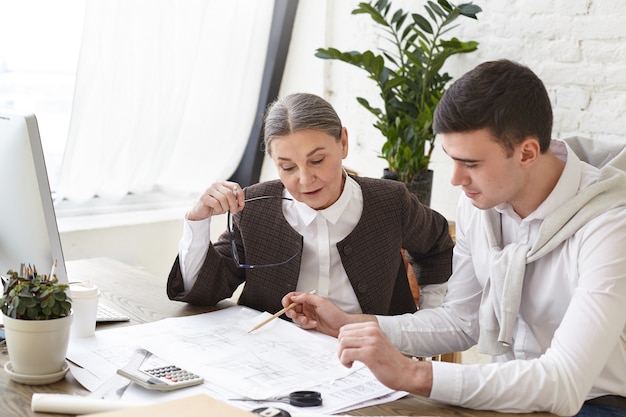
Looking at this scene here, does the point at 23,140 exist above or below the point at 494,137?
below

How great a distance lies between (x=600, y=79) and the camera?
2.67 m

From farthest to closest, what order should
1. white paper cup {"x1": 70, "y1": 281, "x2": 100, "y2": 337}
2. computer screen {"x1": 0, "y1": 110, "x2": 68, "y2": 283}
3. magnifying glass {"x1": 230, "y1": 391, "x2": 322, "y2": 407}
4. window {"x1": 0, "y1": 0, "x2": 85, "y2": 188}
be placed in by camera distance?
window {"x1": 0, "y1": 0, "x2": 85, "y2": 188} < white paper cup {"x1": 70, "y1": 281, "x2": 100, "y2": 337} < computer screen {"x1": 0, "y1": 110, "x2": 68, "y2": 283} < magnifying glass {"x1": 230, "y1": 391, "x2": 322, "y2": 407}

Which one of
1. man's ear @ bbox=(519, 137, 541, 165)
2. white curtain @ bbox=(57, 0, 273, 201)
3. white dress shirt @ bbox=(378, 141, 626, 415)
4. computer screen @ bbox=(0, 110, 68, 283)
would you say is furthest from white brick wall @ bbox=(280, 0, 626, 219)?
computer screen @ bbox=(0, 110, 68, 283)

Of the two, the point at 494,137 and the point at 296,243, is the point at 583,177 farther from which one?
the point at 296,243

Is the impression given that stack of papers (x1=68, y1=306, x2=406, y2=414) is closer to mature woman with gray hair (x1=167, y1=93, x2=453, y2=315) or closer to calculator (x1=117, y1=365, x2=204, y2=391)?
calculator (x1=117, y1=365, x2=204, y2=391)

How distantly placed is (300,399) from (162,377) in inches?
9.2

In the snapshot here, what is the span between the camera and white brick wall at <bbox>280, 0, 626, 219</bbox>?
2.64m

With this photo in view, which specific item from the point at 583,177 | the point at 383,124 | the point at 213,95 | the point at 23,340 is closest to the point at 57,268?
the point at 23,340

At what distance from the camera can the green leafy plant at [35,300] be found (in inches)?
53.7

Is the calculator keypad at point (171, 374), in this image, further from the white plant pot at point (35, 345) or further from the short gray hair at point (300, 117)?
the short gray hair at point (300, 117)

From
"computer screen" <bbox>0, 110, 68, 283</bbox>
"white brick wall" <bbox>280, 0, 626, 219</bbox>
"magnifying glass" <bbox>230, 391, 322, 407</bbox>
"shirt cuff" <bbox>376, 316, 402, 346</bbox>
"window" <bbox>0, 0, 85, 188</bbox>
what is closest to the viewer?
"magnifying glass" <bbox>230, 391, 322, 407</bbox>

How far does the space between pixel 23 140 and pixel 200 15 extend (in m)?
2.09

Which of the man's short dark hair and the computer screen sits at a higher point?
the man's short dark hair

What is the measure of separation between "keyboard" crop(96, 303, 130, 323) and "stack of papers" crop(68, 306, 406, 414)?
0.06 metres
